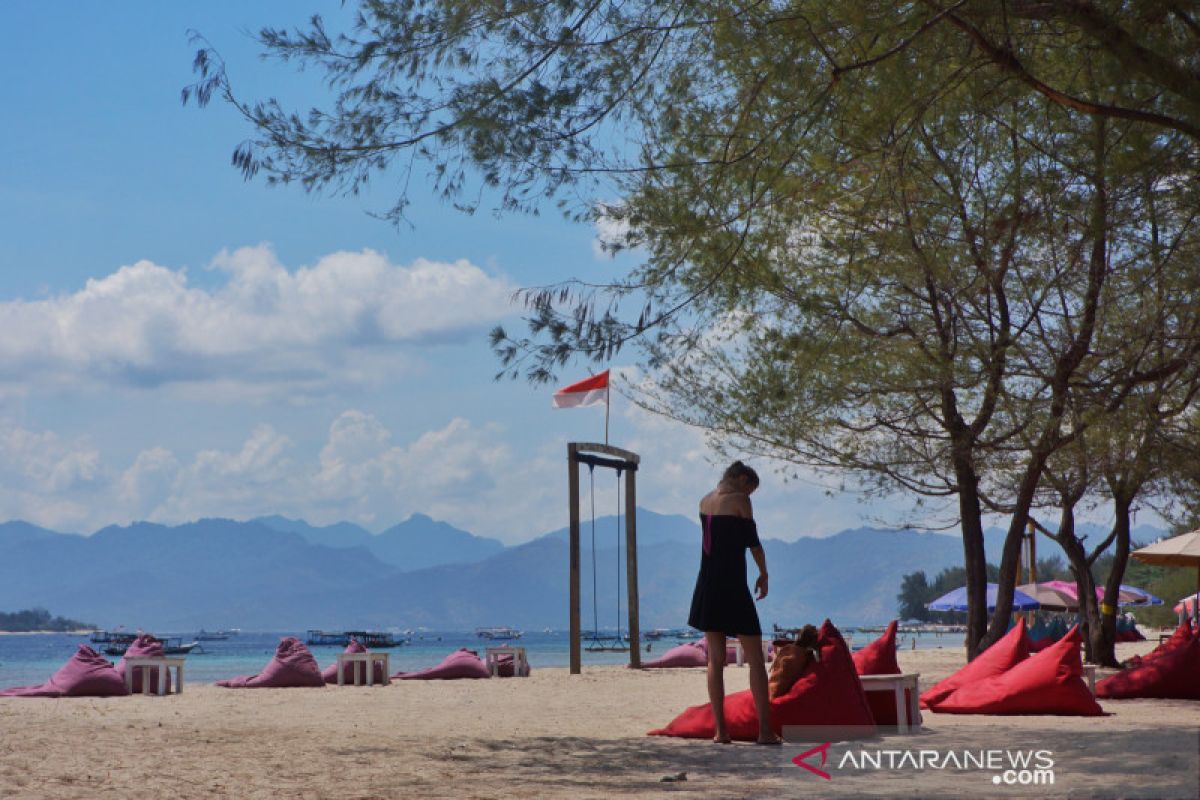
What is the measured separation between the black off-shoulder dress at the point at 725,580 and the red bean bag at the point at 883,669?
115cm

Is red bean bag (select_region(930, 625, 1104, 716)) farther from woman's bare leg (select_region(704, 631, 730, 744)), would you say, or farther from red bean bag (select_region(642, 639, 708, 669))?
red bean bag (select_region(642, 639, 708, 669))

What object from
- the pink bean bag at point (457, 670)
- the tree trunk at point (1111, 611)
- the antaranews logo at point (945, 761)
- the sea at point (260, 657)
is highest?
the tree trunk at point (1111, 611)

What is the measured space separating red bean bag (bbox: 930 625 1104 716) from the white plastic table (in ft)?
26.7

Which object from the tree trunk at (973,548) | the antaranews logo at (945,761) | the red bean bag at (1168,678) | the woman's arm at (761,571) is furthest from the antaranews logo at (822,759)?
the tree trunk at (973,548)

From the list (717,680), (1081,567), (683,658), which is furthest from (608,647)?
(717,680)

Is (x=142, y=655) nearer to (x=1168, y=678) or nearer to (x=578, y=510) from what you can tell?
(x=578, y=510)

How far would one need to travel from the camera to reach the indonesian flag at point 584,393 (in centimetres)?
1823

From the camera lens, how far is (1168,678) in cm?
965

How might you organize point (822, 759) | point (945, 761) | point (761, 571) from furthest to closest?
point (761, 571) < point (822, 759) < point (945, 761)

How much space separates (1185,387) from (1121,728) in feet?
21.7

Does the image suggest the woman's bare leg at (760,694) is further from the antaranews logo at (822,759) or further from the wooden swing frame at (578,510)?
the wooden swing frame at (578,510)

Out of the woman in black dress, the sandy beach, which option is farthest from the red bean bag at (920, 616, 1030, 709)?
the woman in black dress

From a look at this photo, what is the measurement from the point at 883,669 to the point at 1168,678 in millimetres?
2449

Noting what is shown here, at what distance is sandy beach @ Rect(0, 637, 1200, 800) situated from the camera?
206 inches
